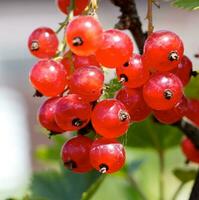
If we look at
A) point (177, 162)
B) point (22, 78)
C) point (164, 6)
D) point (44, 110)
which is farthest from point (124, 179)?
point (164, 6)

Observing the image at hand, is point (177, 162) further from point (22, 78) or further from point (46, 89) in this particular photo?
point (22, 78)

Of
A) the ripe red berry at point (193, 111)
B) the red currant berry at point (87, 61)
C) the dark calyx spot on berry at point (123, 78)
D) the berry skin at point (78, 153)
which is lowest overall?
the ripe red berry at point (193, 111)

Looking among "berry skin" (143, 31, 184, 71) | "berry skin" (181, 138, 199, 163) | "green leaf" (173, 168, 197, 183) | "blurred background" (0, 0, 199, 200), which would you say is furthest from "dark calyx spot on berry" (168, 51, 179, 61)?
"blurred background" (0, 0, 199, 200)

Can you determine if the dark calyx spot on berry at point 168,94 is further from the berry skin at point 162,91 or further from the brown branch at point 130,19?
the brown branch at point 130,19

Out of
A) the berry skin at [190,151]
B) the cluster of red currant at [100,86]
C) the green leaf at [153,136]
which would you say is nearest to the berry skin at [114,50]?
the cluster of red currant at [100,86]

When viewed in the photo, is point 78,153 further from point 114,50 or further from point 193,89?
point 193,89

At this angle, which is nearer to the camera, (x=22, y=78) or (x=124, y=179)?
(x=124, y=179)
